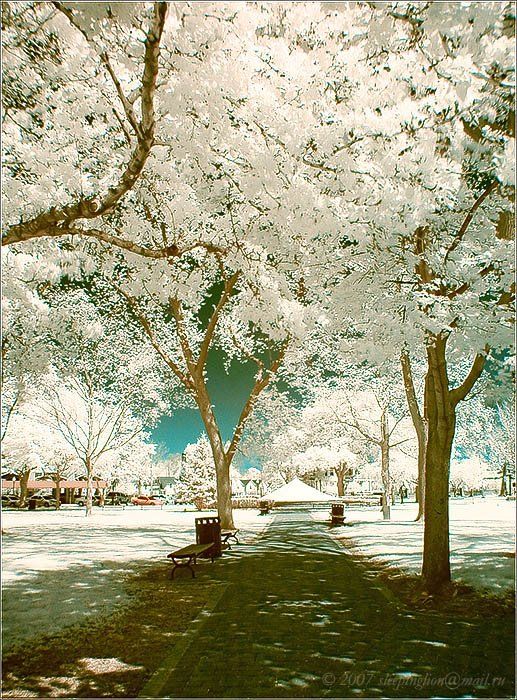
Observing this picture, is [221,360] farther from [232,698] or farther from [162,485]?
[162,485]

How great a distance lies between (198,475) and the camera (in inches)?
2320

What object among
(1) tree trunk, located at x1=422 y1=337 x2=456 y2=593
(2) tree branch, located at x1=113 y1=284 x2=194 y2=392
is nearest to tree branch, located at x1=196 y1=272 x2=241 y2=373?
(2) tree branch, located at x1=113 y1=284 x2=194 y2=392

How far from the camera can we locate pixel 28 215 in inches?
308

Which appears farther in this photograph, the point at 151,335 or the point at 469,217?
the point at 151,335

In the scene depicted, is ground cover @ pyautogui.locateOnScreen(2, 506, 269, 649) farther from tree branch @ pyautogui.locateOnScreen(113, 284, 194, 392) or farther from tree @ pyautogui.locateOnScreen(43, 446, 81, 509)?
tree @ pyautogui.locateOnScreen(43, 446, 81, 509)

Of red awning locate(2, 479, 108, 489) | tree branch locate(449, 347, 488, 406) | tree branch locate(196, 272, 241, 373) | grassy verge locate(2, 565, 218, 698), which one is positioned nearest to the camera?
grassy verge locate(2, 565, 218, 698)

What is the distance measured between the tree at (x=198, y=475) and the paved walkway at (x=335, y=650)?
46.9 metres

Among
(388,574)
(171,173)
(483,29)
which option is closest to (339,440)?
(388,574)

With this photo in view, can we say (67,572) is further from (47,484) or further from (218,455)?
(47,484)

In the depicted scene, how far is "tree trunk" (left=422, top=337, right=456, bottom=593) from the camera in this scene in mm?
9695

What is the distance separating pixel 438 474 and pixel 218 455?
1209cm

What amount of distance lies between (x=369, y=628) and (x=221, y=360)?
16096 mm

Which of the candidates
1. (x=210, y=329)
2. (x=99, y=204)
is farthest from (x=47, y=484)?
(x=99, y=204)

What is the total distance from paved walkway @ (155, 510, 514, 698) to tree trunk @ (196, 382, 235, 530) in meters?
10.3
